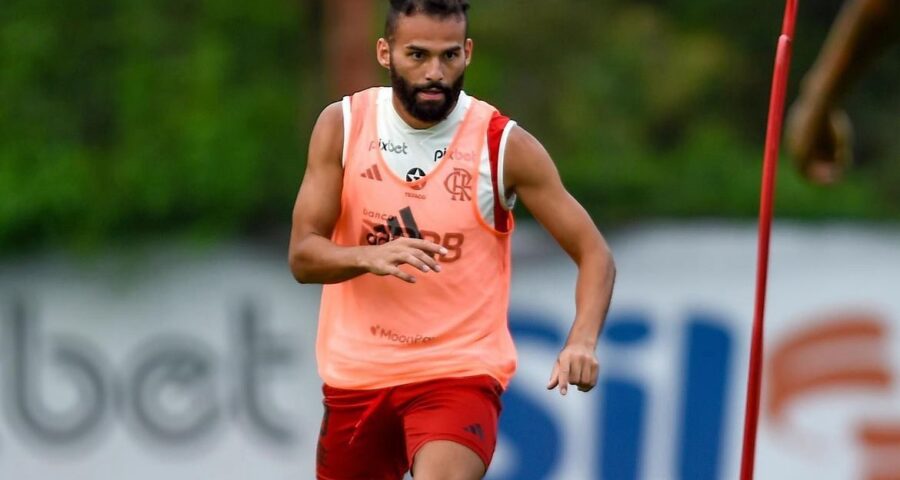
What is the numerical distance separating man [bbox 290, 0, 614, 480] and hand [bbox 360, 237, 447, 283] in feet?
0.94

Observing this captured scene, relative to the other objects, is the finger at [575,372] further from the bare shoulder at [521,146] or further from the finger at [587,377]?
the bare shoulder at [521,146]

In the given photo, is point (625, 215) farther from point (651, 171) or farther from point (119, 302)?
point (119, 302)

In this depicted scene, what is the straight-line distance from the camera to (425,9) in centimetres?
557

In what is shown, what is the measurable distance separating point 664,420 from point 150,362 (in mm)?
2693

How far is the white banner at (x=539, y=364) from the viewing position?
9.73m

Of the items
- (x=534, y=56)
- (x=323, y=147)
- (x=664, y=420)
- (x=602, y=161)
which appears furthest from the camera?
(x=534, y=56)

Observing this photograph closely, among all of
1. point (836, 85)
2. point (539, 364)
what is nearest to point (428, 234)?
point (836, 85)

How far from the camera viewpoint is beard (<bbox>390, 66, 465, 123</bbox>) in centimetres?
560

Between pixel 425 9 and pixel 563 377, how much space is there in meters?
1.18

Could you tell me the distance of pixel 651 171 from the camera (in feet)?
33.7

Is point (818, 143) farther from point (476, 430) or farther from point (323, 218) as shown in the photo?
point (323, 218)

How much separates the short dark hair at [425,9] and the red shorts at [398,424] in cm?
110

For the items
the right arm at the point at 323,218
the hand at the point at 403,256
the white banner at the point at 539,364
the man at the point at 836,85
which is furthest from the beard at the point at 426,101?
the white banner at the point at 539,364

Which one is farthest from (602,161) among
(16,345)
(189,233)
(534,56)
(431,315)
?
(431,315)
